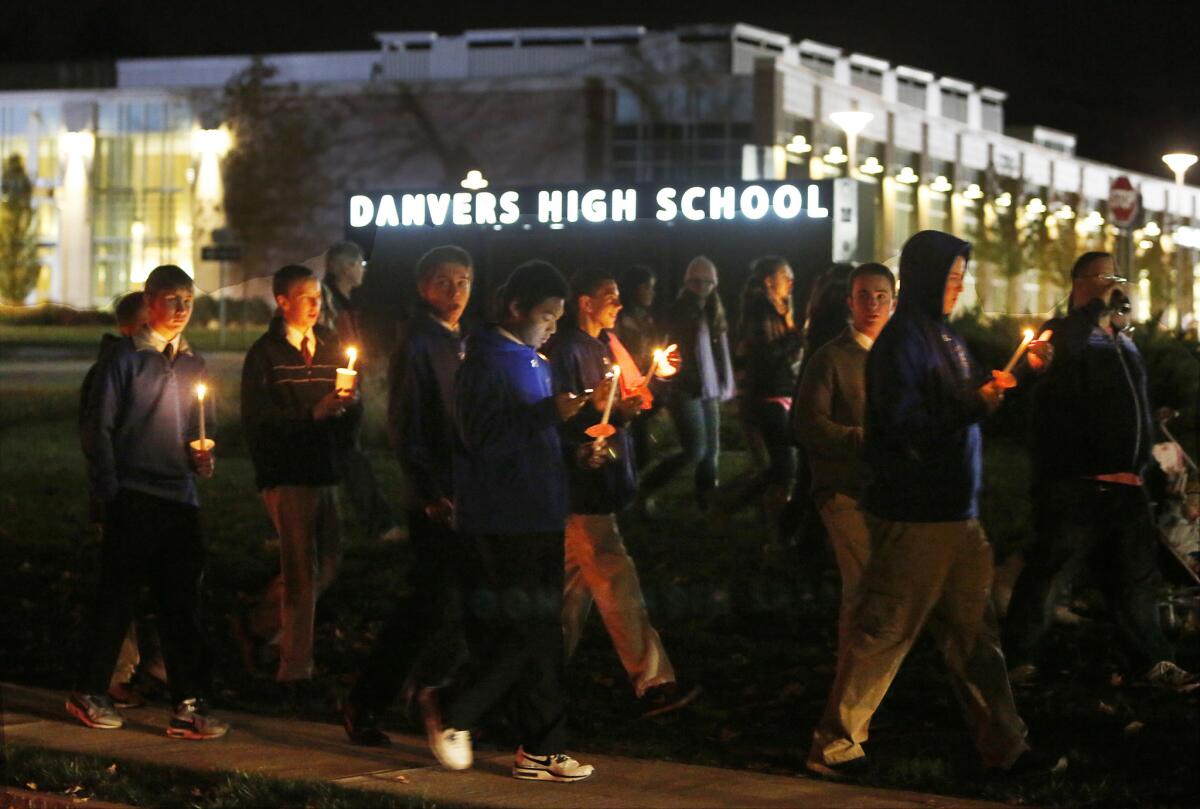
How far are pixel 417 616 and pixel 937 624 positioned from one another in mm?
1957

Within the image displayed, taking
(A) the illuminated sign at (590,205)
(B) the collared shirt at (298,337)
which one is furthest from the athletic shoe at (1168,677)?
(A) the illuminated sign at (590,205)

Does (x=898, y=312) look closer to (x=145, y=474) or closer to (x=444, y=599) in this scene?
(x=444, y=599)

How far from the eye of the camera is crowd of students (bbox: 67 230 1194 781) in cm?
687

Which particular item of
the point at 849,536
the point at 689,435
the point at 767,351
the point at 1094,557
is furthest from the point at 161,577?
the point at 689,435

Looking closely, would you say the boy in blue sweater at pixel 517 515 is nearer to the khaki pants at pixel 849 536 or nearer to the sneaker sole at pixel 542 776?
the sneaker sole at pixel 542 776

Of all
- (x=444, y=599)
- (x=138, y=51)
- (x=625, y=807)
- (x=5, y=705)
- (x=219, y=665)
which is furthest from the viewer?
(x=138, y=51)

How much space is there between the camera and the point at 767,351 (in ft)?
41.0

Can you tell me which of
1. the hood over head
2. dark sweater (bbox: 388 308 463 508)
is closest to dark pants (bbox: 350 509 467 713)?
dark sweater (bbox: 388 308 463 508)

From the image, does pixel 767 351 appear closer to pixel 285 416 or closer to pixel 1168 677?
pixel 1168 677

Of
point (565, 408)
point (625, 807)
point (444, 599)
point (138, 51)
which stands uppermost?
point (138, 51)

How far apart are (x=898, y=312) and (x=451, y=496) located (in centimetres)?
180

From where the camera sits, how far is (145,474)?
7973mm

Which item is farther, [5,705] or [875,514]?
[5,705]

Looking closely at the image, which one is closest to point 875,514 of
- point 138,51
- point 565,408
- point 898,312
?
point 898,312
